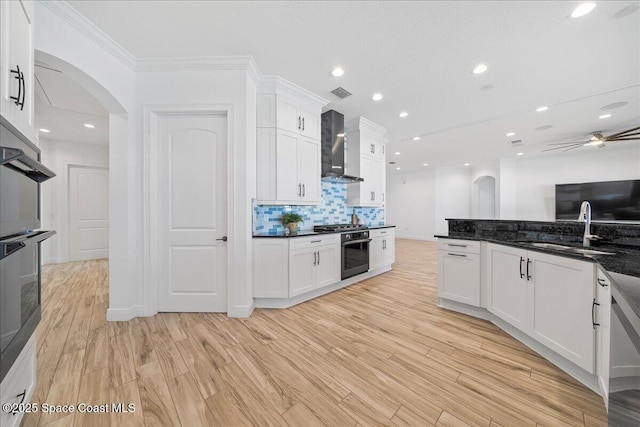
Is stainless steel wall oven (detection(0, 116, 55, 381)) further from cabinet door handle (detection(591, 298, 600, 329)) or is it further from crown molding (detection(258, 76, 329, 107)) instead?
cabinet door handle (detection(591, 298, 600, 329))

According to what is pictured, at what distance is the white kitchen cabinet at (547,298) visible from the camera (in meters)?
1.54

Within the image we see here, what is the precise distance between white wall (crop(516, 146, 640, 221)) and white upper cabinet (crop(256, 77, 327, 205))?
762 cm

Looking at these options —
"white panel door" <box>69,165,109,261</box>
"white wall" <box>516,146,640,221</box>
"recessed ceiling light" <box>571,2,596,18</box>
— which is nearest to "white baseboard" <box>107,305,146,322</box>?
"white panel door" <box>69,165,109,261</box>

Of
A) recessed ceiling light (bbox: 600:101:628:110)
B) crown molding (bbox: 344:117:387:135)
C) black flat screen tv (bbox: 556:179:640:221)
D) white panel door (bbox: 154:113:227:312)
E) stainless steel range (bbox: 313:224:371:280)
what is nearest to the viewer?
white panel door (bbox: 154:113:227:312)

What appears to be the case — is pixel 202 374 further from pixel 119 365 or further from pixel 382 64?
pixel 382 64

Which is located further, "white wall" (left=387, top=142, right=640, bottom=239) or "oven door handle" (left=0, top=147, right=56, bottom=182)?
"white wall" (left=387, top=142, right=640, bottom=239)

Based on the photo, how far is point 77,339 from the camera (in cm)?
208

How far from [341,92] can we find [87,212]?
650cm

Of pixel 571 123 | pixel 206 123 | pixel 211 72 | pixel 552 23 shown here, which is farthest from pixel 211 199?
pixel 571 123

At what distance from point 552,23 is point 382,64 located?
1.47 m

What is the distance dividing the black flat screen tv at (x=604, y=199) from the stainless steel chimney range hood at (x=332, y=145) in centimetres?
693

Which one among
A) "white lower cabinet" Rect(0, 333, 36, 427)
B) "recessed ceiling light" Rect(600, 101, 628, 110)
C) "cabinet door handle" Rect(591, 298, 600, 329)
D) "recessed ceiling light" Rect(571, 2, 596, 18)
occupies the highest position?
"recessed ceiling light" Rect(600, 101, 628, 110)

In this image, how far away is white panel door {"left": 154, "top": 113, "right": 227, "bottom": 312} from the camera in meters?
2.59

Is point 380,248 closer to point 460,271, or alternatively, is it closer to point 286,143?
point 460,271
